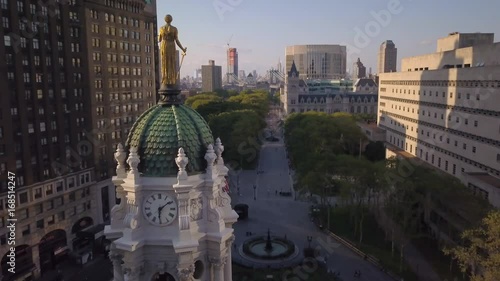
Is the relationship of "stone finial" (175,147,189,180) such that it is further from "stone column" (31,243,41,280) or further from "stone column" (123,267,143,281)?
"stone column" (31,243,41,280)

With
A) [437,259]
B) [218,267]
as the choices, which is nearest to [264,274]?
[437,259]

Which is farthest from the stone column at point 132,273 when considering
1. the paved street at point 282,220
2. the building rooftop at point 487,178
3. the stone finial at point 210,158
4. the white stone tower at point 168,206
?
the building rooftop at point 487,178

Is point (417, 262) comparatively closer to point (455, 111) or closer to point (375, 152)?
point (455, 111)

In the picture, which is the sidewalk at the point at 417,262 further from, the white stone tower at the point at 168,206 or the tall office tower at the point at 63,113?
the white stone tower at the point at 168,206

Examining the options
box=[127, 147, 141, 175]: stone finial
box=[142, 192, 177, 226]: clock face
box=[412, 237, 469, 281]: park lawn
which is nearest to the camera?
box=[127, 147, 141, 175]: stone finial

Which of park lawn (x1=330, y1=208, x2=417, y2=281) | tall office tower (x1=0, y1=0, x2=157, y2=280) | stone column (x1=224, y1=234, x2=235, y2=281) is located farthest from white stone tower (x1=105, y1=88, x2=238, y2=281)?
tall office tower (x1=0, y1=0, x2=157, y2=280)

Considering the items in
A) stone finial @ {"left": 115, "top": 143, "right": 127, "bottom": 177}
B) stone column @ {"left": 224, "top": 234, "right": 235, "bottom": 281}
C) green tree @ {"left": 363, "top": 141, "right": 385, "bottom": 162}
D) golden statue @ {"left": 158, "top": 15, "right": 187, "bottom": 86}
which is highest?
golden statue @ {"left": 158, "top": 15, "right": 187, "bottom": 86}
